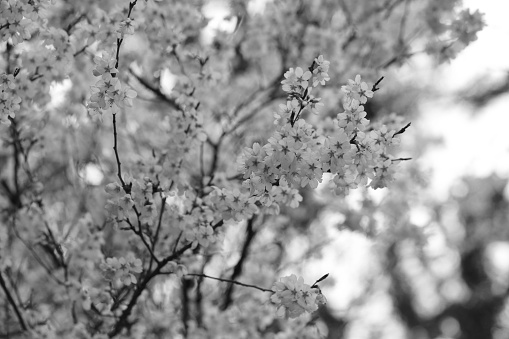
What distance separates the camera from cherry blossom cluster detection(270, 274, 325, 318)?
2.63m

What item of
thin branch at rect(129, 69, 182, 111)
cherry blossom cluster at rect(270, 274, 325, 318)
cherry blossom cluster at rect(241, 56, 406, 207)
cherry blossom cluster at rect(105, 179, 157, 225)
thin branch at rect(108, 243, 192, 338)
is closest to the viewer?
cherry blossom cluster at rect(241, 56, 406, 207)

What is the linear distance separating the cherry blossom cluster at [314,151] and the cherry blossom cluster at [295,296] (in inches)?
16.2

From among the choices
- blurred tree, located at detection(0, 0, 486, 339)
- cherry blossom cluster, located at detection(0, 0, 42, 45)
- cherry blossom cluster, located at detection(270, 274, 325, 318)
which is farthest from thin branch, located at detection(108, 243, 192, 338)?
cherry blossom cluster, located at detection(0, 0, 42, 45)

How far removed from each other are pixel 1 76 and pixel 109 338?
1.75m

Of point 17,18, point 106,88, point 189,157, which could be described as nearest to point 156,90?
point 189,157

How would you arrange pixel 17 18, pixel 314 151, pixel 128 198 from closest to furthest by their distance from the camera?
pixel 314 151, pixel 128 198, pixel 17 18

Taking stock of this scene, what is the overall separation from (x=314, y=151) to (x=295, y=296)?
0.71m

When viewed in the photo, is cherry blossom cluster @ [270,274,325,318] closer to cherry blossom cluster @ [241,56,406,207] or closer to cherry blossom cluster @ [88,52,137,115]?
cherry blossom cluster @ [241,56,406,207]

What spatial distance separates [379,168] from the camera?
277 centimetres

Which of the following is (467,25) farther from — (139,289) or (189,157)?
(139,289)

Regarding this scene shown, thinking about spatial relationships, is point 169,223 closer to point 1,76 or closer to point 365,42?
point 1,76

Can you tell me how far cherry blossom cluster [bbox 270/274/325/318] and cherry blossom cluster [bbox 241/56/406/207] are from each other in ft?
1.35

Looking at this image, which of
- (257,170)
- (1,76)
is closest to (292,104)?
(257,170)

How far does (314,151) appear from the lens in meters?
2.57
